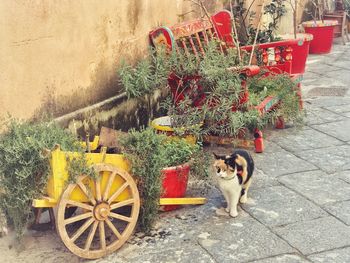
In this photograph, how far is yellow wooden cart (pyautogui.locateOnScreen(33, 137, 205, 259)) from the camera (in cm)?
332

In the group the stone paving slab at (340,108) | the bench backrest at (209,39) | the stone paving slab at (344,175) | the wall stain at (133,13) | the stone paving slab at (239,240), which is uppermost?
the wall stain at (133,13)

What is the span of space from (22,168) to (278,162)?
261cm

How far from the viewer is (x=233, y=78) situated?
4.84 metres

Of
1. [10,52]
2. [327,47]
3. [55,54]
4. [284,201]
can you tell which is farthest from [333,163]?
[327,47]

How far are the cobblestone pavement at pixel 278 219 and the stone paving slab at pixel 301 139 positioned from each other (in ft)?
0.03

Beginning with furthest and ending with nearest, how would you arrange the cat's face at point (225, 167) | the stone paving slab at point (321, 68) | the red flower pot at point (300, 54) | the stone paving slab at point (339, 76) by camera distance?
the stone paving slab at point (321, 68) → the stone paving slab at point (339, 76) → the red flower pot at point (300, 54) → the cat's face at point (225, 167)

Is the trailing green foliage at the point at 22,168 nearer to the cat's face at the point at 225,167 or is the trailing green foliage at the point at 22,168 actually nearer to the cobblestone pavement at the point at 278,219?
the cobblestone pavement at the point at 278,219

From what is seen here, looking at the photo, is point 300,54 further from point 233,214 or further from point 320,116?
point 233,214

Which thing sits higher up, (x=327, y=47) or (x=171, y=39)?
(x=171, y=39)

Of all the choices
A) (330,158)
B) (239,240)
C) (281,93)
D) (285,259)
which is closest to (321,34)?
(281,93)

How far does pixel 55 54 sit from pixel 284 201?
2233mm

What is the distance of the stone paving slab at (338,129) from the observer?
18.8 feet

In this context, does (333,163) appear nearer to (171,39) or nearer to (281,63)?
(281,63)

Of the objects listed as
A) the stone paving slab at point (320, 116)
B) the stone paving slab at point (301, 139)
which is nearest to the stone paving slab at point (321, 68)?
the stone paving slab at point (320, 116)
